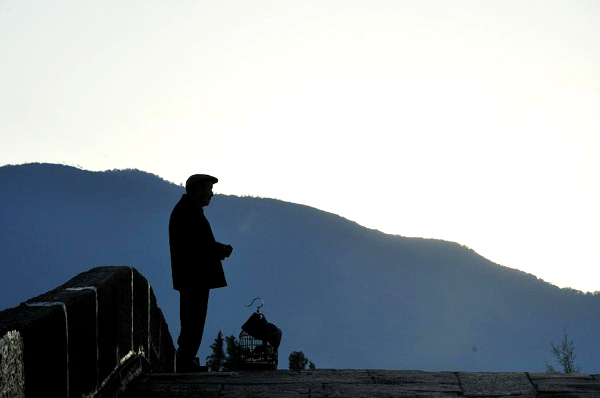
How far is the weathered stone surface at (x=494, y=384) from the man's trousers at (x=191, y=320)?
95.8 inches

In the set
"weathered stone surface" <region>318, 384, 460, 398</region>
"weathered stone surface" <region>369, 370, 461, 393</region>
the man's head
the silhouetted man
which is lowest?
"weathered stone surface" <region>318, 384, 460, 398</region>

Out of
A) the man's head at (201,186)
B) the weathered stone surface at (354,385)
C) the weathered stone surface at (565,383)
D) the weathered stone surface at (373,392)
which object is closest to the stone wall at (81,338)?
the weathered stone surface at (354,385)

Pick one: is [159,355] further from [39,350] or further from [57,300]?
[39,350]

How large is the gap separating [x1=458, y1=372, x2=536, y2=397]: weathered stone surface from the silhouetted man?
241cm

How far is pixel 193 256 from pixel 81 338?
10.8ft

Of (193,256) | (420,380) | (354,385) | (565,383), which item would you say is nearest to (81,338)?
(354,385)

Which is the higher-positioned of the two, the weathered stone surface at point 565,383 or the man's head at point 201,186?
the man's head at point 201,186

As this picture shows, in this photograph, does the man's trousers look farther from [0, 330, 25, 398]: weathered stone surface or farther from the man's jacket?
[0, 330, 25, 398]: weathered stone surface

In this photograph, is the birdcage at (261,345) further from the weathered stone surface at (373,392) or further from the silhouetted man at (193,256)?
the weathered stone surface at (373,392)

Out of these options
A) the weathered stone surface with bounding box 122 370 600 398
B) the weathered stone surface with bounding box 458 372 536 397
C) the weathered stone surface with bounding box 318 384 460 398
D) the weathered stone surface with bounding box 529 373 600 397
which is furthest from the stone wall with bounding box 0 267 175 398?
the weathered stone surface with bounding box 529 373 600 397

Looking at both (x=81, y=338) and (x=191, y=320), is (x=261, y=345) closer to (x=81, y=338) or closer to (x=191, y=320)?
(x=191, y=320)

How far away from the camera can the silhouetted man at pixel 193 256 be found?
7852 millimetres

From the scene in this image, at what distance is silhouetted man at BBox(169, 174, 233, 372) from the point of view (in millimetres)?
7852

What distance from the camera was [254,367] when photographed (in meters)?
9.01
